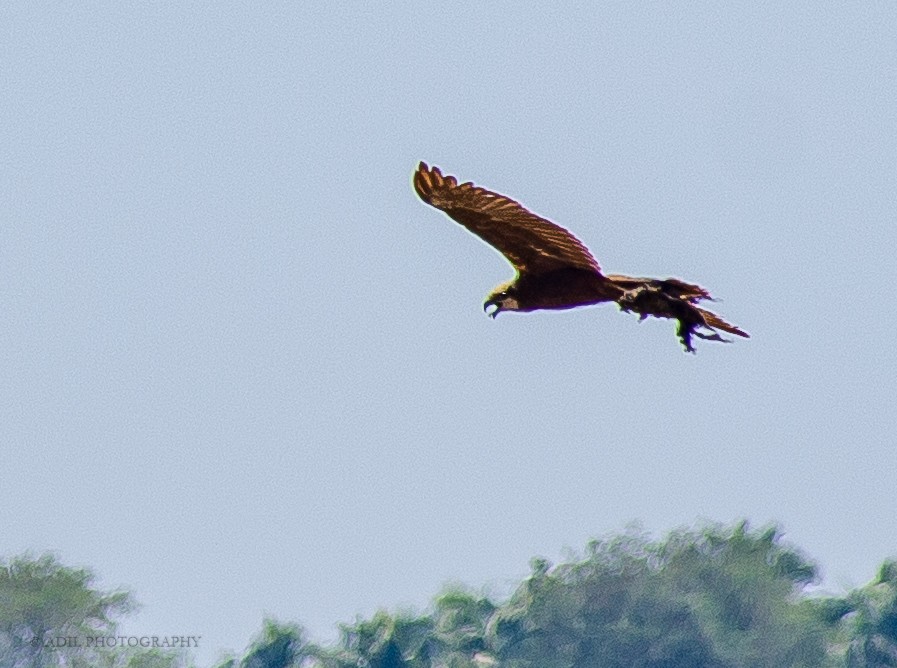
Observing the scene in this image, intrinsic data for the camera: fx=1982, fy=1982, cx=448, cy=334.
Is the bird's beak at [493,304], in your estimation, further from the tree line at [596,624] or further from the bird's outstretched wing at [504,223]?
the tree line at [596,624]

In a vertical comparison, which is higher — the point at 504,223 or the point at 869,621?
the point at 504,223

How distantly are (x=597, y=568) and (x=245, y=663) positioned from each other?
908cm

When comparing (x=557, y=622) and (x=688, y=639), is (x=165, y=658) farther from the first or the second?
(x=688, y=639)

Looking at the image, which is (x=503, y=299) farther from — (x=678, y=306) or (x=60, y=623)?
(x=60, y=623)

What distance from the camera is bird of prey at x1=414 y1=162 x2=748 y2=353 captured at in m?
12.7

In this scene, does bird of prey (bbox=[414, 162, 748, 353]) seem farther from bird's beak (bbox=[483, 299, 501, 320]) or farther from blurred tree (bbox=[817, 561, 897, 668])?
blurred tree (bbox=[817, 561, 897, 668])

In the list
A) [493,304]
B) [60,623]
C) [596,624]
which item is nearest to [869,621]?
[596,624]

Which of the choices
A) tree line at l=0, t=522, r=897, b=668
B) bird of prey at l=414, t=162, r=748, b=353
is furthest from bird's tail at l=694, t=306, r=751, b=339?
tree line at l=0, t=522, r=897, b=668

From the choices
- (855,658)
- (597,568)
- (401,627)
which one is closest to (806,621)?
(855,658)

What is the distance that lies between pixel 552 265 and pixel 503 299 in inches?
27.0

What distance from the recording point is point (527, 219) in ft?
42.8

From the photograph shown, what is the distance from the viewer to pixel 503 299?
13.9 meters

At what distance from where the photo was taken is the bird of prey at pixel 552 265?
501 inches

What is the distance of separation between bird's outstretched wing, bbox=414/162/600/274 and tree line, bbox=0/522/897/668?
32719 mm
